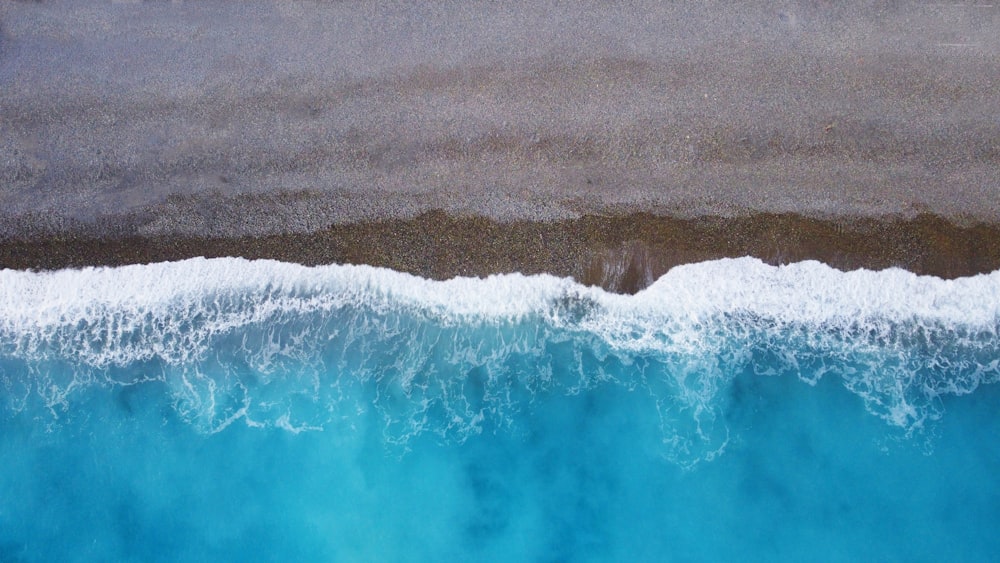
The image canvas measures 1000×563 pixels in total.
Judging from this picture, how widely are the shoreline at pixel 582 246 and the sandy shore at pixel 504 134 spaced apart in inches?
1.0

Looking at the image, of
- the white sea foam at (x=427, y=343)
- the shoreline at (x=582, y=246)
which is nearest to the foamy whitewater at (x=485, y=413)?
the white sea foam at (x=427, y=343)

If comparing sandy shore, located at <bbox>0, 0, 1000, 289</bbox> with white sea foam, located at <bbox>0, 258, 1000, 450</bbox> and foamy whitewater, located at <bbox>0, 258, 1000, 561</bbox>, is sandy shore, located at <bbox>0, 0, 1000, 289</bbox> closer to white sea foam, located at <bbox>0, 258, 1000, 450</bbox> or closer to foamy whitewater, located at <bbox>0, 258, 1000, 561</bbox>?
white sea foam, located at <bbox>0, 258, 1000, 450</bbox>

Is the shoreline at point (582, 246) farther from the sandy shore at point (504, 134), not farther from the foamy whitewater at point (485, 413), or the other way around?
the foamy whitewater at point (485, 413)

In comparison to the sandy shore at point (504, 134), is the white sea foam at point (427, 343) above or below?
below

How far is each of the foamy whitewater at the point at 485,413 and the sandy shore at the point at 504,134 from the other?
0.45 meters

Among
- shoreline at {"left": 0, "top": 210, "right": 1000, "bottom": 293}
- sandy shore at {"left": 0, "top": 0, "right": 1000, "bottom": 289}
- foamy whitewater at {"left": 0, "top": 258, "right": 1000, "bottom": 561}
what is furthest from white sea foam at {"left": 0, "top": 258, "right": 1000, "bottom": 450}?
sandy shore at {"left": 0, "top": 0, "right": 1000, "bottom": 289}

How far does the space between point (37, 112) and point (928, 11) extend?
11.0 meters

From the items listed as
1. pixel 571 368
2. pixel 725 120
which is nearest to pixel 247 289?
pixel 571 368

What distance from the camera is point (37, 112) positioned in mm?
6988

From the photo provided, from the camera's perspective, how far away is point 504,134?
686cm

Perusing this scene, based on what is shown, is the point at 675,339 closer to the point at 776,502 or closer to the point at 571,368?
the point at 571,368

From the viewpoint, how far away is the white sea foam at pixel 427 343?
22.1 feet

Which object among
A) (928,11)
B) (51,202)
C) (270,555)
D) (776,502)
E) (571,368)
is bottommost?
(270,555)

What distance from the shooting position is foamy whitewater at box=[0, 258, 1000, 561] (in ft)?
21.8
